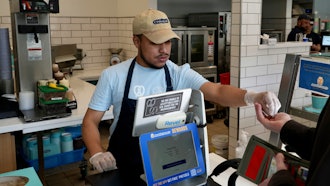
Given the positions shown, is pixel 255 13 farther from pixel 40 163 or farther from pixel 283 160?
pixel 283 160

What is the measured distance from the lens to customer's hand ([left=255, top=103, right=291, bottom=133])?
1.37 m

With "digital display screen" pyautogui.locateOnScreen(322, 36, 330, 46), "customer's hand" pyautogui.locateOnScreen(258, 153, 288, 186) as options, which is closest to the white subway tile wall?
"customer's hand" pyautogui.locateOnScreen(258, 153, 288, 186)

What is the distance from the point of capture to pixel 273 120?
143 cm

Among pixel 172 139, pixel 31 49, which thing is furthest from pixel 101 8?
pixel 172 139

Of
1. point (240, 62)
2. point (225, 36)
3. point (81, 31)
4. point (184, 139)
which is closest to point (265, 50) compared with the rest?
point (240, 62)

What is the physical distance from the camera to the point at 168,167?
1.26 metres

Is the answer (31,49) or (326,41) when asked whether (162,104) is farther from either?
(326,41)

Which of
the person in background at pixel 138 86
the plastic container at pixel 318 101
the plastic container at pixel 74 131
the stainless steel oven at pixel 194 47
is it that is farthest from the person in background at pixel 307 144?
the stainless steel oven at pixel 194 47

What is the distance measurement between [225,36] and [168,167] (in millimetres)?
4794

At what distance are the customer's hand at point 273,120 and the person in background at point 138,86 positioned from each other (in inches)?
7.0

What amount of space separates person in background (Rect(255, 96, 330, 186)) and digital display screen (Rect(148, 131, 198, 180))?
0.33 metres

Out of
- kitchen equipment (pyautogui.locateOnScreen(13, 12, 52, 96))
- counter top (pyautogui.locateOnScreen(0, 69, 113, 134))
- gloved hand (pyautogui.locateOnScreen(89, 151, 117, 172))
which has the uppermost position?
kitchen equipment (pyautogui.locateOnScreen(13, 12, 52, 96))

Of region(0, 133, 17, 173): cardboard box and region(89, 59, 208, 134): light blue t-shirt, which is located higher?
region(89, 59, 208, 134): light blue t-shirt

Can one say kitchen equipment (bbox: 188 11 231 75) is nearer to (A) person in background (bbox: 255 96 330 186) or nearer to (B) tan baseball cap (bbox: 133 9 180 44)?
(B) tan baseball cap (bbox: 133 9 180 44)
